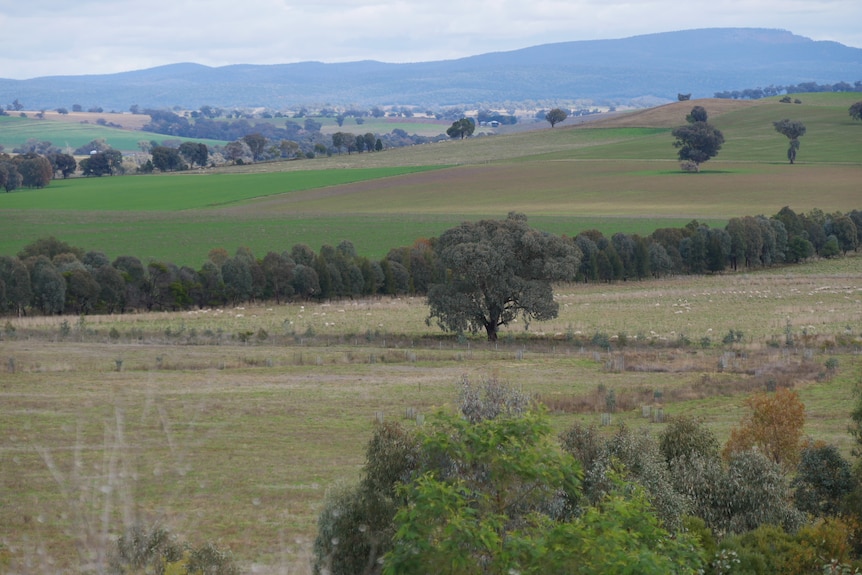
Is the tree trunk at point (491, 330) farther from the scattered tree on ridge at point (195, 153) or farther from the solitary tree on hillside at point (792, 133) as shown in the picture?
the scattered tree on ridge at point (195, 153)

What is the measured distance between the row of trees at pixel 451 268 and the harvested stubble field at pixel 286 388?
2291mm

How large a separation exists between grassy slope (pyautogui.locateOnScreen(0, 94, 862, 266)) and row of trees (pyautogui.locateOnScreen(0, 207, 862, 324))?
12605 millimetres

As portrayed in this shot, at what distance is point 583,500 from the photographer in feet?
57.1

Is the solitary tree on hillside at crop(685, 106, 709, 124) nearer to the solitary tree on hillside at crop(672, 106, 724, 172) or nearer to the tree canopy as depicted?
the solitary tree on hillside at crop(672, 106, 724, 172)

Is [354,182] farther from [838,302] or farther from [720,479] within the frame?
[720,479]

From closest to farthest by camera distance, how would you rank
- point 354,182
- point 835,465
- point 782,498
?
point 782,498 < point 835,465 < point 354,182

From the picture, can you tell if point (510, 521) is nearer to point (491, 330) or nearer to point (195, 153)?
point (491, 330)

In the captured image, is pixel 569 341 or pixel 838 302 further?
pixel 838 302

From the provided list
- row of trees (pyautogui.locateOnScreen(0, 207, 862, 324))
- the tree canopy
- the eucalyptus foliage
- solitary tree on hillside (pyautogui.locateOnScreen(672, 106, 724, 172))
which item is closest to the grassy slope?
solitary tree on hillside (pyautogui.locateOnScreen(672, 106, 724, 172))

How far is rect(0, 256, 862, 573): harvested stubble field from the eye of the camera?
2100 centimetres

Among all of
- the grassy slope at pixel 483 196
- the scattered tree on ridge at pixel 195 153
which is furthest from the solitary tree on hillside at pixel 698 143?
the scattered tree on ridge at pixel 195 153

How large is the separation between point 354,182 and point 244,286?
75.0 metres

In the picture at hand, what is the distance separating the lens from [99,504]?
2042cm

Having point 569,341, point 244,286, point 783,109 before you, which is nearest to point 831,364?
point 569,341
